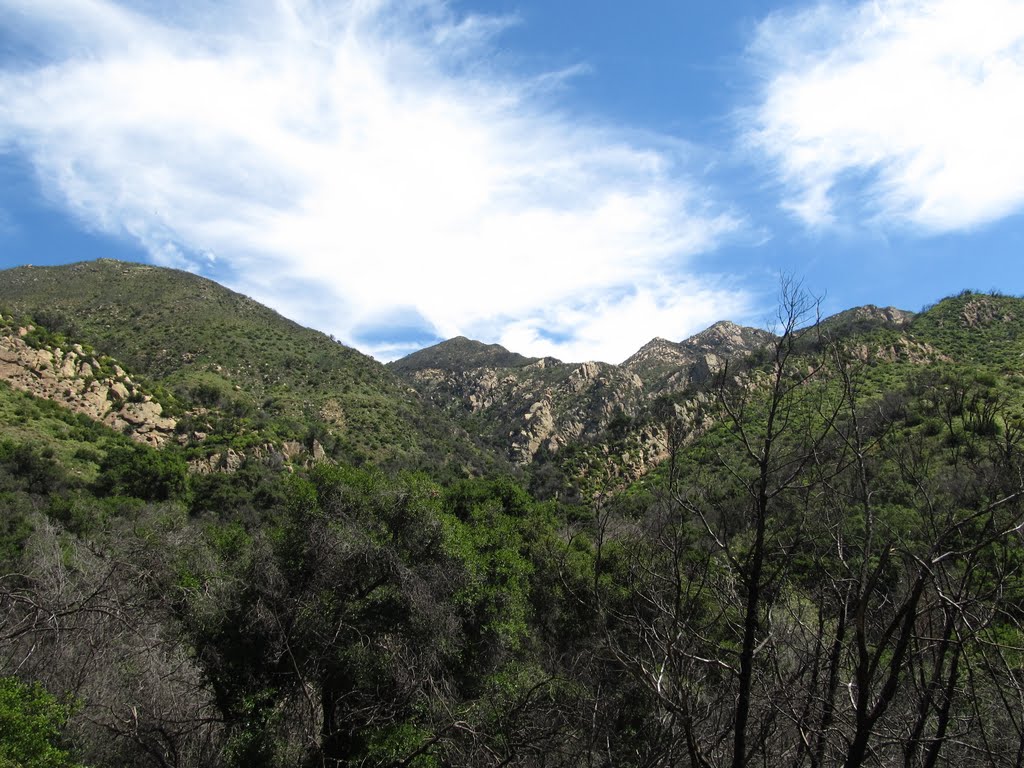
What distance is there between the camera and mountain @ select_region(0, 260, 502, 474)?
45.5m

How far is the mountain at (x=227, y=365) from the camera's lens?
149 feet

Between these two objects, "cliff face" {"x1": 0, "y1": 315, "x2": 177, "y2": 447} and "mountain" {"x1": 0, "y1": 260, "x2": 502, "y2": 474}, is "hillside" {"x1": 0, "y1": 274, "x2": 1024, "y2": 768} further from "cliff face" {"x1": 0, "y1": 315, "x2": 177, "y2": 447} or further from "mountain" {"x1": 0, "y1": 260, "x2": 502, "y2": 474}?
"mountain" {"x1": 0, "y1": 260, "x2": 502, "y2": 474}

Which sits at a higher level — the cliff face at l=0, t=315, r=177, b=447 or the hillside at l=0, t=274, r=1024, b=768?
the cliff face at l=0, t=315, r=177, b=447

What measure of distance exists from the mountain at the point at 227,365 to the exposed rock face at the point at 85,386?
4.15ft

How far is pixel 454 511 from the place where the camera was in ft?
60.6

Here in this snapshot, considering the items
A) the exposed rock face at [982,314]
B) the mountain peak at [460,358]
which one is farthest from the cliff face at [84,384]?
the mountain peak at [460,358]

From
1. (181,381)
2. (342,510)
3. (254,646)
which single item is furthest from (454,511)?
(181,381)

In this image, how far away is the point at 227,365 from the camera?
54.2 metres

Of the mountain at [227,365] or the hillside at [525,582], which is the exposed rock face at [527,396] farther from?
the hillside at [525,582]

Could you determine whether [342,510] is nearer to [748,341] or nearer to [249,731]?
[249,731]

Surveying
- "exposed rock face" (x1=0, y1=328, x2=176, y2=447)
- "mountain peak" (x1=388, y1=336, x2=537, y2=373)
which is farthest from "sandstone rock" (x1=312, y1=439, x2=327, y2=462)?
"mountain peak" (x1=388, y1=336, x2=537, y2=373)

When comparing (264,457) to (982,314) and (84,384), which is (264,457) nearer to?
(84,384)

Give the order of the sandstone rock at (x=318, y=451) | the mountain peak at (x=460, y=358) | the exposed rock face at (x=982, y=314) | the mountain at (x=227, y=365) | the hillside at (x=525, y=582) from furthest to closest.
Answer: the mountain peak at (x=460, y=358), the exposed rock face at (x=982, y=314), the mountain at (x=227, y=365), the sandstone rock at (x=318, y=451), the hillside at (x=525, y=582)

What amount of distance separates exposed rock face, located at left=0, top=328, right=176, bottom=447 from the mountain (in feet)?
4.15
